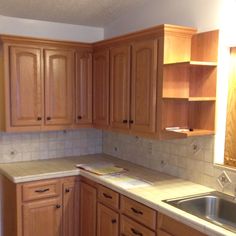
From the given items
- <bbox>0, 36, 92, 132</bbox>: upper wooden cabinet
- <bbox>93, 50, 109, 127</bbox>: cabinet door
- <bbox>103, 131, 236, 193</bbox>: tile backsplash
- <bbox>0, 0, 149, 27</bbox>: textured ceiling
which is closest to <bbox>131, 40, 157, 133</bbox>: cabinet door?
<bbox>103, 131, 236, 193</bbox>: tile backsplash

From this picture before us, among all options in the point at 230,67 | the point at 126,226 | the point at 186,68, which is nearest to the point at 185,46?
the point at 186,68

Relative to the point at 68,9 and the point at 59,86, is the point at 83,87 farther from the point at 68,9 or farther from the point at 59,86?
the point at 68,9

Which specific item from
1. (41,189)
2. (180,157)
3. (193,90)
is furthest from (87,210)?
(193,90)

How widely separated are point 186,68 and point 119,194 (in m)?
1.12

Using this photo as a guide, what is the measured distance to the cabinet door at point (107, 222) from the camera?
2.65m

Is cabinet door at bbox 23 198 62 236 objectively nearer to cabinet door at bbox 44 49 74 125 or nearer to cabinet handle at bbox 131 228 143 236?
cabinet door at bbox 44 49 74 125

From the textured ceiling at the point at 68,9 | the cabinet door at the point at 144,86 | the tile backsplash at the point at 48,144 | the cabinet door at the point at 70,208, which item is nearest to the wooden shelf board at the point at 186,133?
the cabinet door at the point at 144,86

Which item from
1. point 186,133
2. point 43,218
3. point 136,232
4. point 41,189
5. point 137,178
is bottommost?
point 43,218

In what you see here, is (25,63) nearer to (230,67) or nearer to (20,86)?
(20,86)

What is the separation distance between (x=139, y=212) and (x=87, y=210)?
87 cm

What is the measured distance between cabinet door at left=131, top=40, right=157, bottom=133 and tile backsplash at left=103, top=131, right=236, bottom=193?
1.14 feet

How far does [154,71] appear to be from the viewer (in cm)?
255

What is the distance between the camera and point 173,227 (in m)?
2.07

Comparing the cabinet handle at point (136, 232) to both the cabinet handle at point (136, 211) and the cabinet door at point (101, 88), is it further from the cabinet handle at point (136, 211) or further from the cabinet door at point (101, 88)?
the cabinet door at point (101, 88)
